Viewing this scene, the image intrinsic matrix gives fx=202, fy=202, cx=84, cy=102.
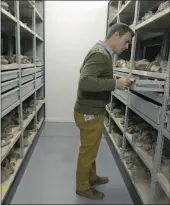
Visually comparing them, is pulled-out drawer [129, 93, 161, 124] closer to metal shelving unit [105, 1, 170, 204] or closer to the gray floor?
metal shelving unit [105, 1, 170, 204]

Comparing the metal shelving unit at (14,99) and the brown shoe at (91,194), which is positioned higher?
the metal shelving unit at (14,99)

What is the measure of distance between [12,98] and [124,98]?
3.70ft

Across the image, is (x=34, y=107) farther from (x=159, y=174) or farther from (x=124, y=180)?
(x=159, y=174)

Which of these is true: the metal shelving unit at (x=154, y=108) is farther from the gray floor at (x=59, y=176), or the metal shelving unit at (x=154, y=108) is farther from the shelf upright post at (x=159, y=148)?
the gray floor at (x=59, y=176)

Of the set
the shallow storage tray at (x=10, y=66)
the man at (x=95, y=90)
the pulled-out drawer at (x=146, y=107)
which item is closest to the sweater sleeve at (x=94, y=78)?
the man at (x=95, y=90)

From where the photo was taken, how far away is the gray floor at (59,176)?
1.52 meters

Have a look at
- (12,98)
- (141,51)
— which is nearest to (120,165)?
(12,98)

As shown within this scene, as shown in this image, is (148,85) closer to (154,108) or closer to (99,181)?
(154,108)

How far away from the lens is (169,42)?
2.00 m

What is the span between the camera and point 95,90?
1.39 m

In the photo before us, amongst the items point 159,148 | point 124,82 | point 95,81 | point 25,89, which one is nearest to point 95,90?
point 95,81

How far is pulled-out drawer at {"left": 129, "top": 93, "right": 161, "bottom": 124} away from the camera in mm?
1283

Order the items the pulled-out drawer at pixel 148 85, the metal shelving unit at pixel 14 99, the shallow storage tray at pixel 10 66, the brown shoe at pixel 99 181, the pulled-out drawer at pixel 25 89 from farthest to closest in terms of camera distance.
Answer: the pulled-out drawer at pixel 25 89 < the brown shoe at pixel 99 181 < the metal shelving unit at pixel 14 99 < the shallow storage tray at pixel 10 66 < the pulled-out drawer at pixel 148 85

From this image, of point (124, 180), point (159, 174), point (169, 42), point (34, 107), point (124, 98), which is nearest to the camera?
point (159, 174)
